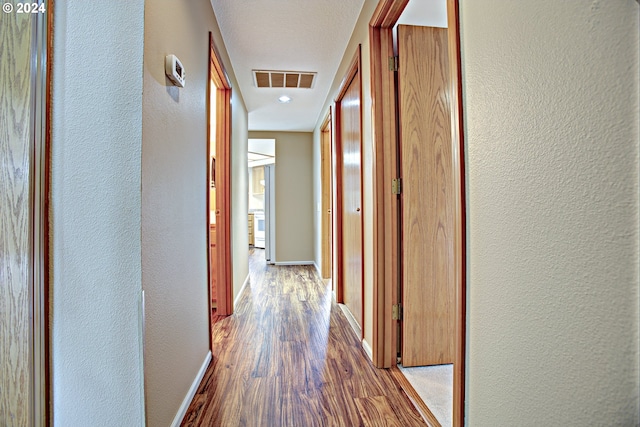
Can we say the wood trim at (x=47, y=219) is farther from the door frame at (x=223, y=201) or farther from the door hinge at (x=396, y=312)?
the door frame at (x=223, y=201)

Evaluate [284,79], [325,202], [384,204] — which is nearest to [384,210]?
[384,204]

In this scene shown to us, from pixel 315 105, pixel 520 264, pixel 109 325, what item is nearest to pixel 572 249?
pixel 520 264

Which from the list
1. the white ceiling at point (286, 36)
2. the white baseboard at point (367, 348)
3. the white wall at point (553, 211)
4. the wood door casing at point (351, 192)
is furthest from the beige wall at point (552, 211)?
the white ceiling at point (286, 36)

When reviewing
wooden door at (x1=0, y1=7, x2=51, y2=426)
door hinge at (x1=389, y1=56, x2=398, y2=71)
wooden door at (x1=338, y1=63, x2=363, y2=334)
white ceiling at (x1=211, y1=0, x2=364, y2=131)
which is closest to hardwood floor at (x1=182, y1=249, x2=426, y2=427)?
wooden door at (x1=338, y1=63, x2=363, y2=334)

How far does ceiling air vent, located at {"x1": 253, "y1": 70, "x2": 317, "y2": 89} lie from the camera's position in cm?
307

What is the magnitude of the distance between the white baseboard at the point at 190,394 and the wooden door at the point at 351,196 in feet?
3.34

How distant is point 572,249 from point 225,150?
2.57 meters

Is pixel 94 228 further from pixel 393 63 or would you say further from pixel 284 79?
pixel 284 79

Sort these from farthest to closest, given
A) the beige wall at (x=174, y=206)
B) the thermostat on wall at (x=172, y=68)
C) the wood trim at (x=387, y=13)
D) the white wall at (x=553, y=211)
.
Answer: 1. the wood trim at (x=387, y=13)
2. the thermostat on wall at (x=172, y=68)
3. the beige wall at (x=174, y=206)
4. the white wall at (x=553, y=211)

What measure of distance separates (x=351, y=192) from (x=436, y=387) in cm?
153

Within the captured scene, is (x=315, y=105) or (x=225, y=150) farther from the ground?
(x=315, y=105)

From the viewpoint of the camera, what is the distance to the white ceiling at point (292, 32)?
6.70 feet

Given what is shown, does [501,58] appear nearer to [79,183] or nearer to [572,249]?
[572,249]

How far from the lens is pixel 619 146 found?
1.73ft
